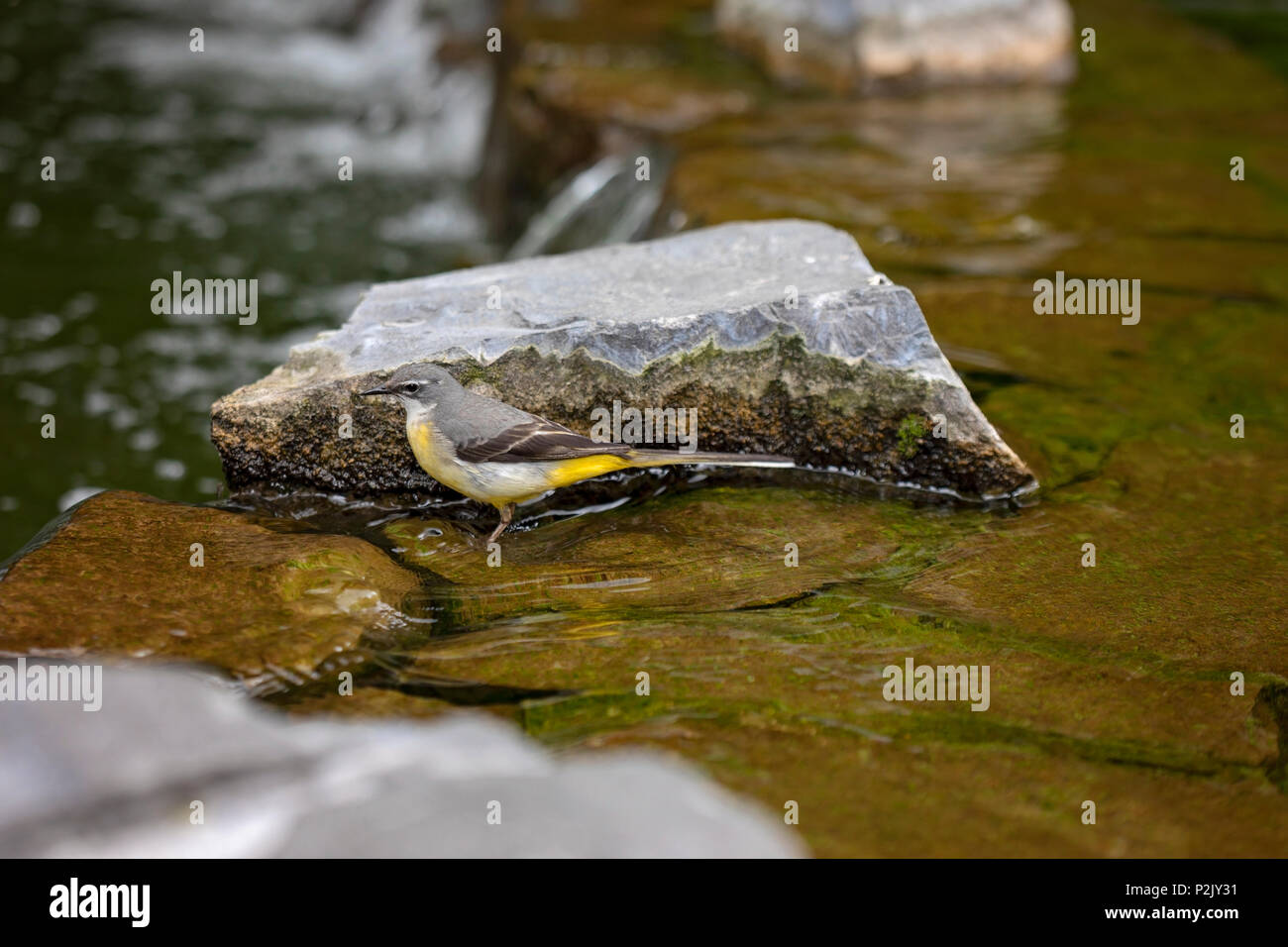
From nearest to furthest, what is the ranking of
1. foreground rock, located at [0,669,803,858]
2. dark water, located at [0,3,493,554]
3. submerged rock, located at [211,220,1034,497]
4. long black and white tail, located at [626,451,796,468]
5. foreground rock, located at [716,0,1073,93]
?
foreground rock, located at [0,669,803,858], long black and white tail, located at [626,451,796,468], submerged rock, located at [211,220,1034,497], dark water, located at [0,3,493,554], foreground rock, located at [716,0,1073,93]

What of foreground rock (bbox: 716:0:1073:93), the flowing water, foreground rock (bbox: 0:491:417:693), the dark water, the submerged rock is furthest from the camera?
foreground rock (bbox: 716:0:1073:93)

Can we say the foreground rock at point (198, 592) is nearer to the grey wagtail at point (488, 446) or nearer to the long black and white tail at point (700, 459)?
the grey wagtail at point (488, 446)

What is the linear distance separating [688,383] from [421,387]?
1069mm

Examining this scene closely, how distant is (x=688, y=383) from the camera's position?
4.92 meters

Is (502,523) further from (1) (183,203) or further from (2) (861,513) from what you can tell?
(1) (183,203)

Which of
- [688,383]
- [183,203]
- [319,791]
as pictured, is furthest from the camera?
[183,203]

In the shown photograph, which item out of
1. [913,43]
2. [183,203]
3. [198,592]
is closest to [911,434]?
[198,592]

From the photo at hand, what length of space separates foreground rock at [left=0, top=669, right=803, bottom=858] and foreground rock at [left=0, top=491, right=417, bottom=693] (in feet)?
0.74

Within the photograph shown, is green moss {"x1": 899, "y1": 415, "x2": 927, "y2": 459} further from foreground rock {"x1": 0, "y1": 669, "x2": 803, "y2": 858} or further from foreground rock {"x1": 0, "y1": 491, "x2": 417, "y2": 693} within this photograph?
foreground rock {"x1": 0, "y1": 669, "x2": 803, "y2": 858}

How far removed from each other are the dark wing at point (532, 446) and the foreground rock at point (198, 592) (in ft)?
1.73

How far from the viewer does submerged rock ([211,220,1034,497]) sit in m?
4.87

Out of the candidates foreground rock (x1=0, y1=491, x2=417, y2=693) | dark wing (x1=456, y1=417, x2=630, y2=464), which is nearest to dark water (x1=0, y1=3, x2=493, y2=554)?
foreground rock (x1=0, y1=491, x2=417, y2=693)
